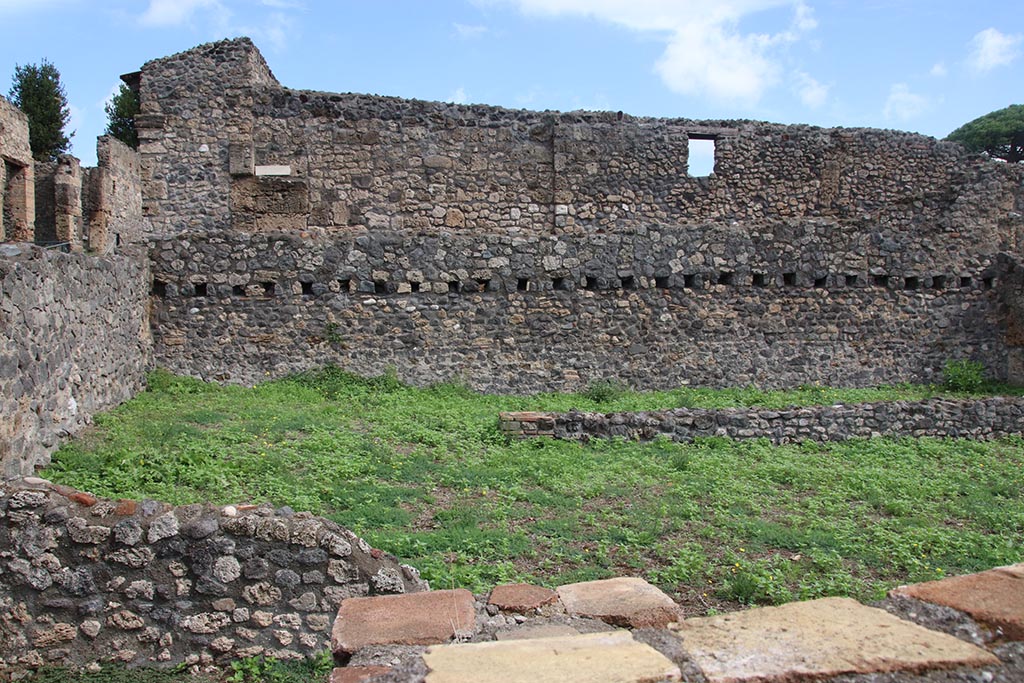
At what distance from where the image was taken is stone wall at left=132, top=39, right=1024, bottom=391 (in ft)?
36.1

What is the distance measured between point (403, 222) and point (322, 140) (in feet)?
7.07

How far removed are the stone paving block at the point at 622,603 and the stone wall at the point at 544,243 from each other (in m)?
8.04

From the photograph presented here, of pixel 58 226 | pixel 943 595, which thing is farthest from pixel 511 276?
pixel 58 226

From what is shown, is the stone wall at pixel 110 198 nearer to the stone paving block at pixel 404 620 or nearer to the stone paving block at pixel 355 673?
the stone paving block at pixel 404 620

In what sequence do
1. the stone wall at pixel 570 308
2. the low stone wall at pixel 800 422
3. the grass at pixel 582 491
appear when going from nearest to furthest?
1. the grass at pixel 582 491
2. the low stone wall at pixel 800 422
3. the stone wall at pixel 570 308

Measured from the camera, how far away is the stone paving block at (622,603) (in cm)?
279

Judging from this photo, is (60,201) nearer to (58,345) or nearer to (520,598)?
(58,345)

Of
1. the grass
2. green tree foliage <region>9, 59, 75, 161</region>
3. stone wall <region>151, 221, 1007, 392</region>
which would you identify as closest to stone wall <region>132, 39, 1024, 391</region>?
stone wall <region>151, 221, 1007, 392</region>

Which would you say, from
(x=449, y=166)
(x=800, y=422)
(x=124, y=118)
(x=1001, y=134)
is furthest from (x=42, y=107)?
(x=1001, y=134)

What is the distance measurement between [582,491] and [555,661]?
167 inches

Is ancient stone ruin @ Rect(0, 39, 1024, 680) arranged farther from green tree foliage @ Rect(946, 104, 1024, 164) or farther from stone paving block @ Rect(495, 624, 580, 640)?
green tree foliage @ Rect(946, 104, 1024, 164)

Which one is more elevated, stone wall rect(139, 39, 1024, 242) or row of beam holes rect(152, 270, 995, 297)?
stone wall rect(139, 39, 1024, 242)

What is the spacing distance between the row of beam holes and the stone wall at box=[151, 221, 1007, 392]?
0.07ft

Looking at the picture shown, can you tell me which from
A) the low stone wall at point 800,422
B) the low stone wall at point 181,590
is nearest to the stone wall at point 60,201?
the low stone wall at point 800,422
